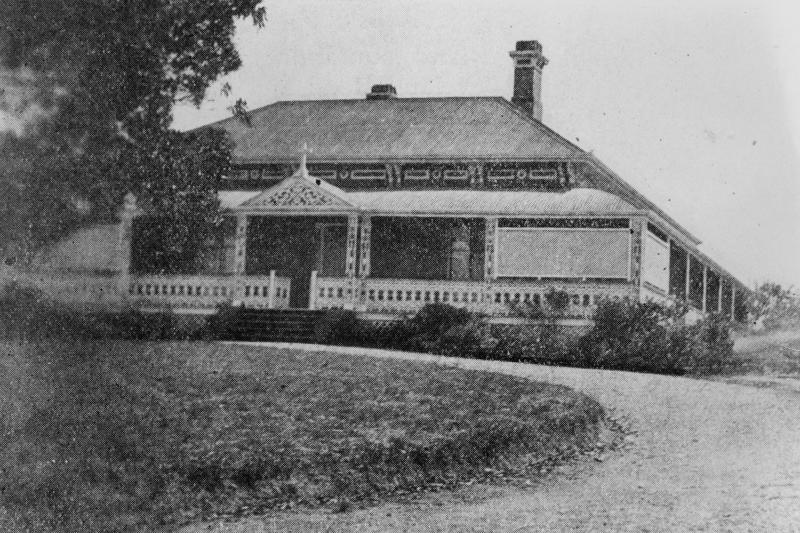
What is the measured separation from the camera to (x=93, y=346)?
9.84 m

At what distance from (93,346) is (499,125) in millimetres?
6364

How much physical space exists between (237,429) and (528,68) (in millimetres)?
4122

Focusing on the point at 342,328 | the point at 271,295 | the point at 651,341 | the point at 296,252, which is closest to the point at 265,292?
the point at 271,295

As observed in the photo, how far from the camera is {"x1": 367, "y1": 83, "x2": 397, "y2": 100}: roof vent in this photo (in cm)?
959

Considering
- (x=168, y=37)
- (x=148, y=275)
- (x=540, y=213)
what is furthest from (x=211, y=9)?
(x=540, y=213)

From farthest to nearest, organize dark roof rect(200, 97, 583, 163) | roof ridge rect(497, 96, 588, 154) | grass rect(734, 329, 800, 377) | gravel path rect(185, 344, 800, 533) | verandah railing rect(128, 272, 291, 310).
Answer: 1. dark roof rect(200, 97, 583, 163)
2. roof ridge rect(497, 96, 588, 154)
3. verandah railing rect(128, 272, 291, 310)
4. grass rect(734, 329, 800, 377)
5. gravel path rect(185, 344, 800, 533)

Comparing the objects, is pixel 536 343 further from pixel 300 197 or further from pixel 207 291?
pixel 300 197

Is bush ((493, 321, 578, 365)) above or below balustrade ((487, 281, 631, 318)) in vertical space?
below

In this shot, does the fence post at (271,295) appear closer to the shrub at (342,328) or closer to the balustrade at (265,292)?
the balustrade at (265,292)

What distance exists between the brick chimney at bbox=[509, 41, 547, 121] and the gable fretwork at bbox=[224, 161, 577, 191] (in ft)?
4.32

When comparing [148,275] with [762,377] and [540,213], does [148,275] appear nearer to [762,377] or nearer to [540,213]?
[540,213]

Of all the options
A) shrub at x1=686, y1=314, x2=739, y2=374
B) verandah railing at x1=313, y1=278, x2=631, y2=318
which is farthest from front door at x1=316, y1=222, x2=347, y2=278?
shrub at x1=686, y1=314, x2=739, y2=374

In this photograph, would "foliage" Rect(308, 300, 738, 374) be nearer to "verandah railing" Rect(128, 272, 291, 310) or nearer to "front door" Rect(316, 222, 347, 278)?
"front door" Rect(316, 222, 347, 278)

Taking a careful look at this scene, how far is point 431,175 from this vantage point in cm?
1364
